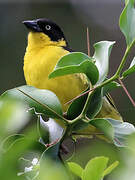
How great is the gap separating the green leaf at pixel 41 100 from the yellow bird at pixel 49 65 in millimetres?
901

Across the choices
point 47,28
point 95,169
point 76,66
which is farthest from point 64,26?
point 95,169

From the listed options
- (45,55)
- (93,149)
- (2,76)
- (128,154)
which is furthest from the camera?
(2,76)

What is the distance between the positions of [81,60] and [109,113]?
127cm

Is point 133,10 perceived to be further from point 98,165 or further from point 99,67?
point 98,165

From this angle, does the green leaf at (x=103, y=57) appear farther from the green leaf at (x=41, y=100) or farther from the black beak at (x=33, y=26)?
the black beak at (x=33, y=26)

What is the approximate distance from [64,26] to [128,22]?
15.7ft

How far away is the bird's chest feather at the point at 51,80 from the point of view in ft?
6.86

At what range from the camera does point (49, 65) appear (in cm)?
214

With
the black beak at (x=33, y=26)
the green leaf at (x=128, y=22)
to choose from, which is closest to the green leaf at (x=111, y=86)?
the green leaf at (x=128, y=22)

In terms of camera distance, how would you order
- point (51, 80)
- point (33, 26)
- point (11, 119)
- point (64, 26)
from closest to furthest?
point (11, 119) < point (51, 80) < point (33, 26) < point (64, 26)

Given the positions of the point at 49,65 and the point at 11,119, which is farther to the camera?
the point at 49,65

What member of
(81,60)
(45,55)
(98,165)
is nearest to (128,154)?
(98,165)

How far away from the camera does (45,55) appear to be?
7.37 ft

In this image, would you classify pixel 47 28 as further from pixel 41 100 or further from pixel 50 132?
pixel 41 100
